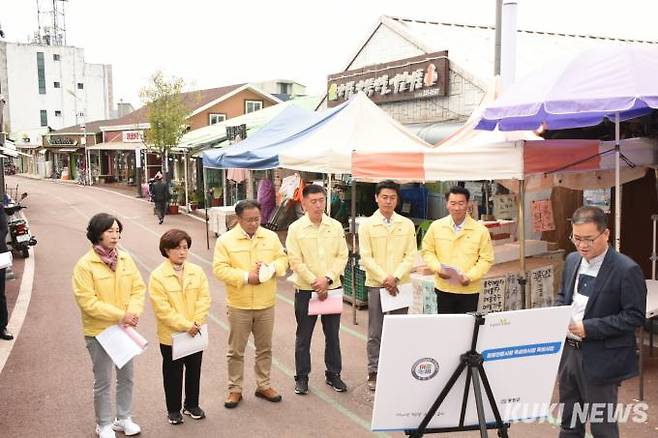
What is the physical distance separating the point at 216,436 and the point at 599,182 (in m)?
5.13

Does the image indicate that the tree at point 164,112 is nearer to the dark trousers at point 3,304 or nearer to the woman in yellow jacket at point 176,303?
the dark trousers at point 3,304

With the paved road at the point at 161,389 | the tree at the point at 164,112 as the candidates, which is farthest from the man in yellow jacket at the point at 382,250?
the tree at the point at 164,112

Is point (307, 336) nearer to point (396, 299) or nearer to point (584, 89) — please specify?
point (396, 299)

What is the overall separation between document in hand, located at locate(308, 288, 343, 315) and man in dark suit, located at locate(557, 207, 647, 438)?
2236 millimetres

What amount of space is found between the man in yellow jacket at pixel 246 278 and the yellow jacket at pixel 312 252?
0.19 m

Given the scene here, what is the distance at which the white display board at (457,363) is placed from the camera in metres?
2.70

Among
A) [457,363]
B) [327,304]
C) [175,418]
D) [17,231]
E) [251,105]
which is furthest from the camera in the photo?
[251,105]

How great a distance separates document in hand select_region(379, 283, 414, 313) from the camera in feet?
18.5

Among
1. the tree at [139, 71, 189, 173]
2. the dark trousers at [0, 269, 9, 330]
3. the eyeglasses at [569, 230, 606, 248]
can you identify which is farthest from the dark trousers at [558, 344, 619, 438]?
the tree at [139, 71, 189, 173]

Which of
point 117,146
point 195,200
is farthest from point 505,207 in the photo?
point 117,146

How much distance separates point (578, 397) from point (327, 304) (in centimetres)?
232

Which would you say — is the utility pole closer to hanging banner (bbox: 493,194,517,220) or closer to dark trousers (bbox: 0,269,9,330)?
hanging banner (bbox: 493,194,517,220)

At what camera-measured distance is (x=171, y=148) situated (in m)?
28.0

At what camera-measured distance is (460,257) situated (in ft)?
18.6
